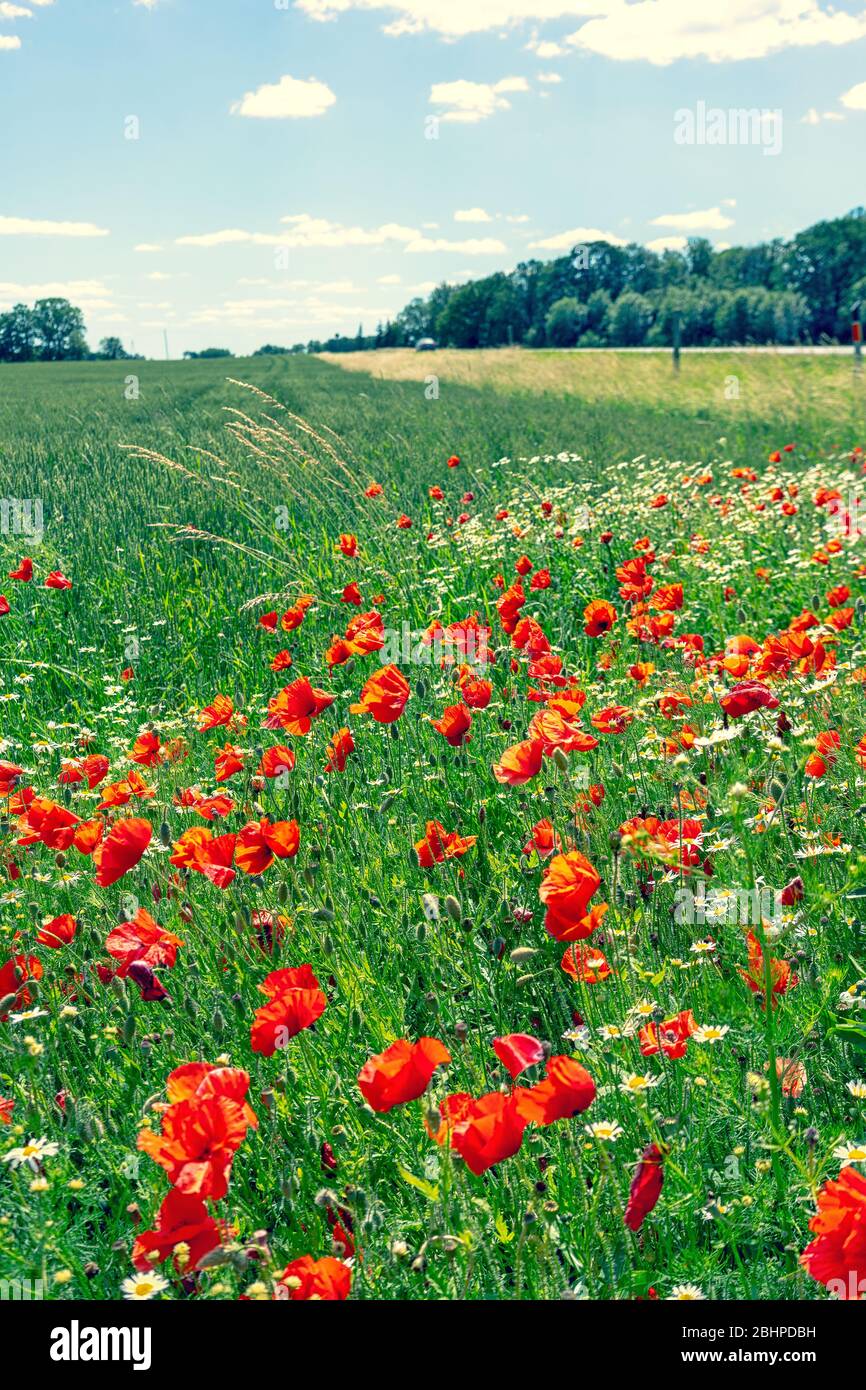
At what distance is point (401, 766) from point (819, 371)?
78.0ft

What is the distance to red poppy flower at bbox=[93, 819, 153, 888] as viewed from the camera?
225 cm

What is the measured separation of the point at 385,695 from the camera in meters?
2.67

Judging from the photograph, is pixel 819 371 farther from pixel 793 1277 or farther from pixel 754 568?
pixel 793 1277

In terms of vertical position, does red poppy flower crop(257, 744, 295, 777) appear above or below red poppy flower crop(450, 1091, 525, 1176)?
above

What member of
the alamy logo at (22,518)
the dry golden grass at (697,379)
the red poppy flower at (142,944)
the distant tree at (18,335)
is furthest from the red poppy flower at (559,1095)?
the distant tree at (18,335)

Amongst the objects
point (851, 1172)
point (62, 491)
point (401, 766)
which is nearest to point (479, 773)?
point (401, 766)

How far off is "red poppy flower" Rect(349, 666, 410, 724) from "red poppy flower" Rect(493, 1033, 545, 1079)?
4.14 ft

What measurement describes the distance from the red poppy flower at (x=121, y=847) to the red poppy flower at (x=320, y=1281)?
116cm

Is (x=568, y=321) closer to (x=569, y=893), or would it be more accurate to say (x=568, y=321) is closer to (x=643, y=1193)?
(x=569, y=893)

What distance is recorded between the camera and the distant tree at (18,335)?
8197cm

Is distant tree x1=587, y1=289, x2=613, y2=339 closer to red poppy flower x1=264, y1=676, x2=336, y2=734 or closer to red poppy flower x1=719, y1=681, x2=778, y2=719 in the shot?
red poppy flower x1=264, y1=676, x2=336, y2=734

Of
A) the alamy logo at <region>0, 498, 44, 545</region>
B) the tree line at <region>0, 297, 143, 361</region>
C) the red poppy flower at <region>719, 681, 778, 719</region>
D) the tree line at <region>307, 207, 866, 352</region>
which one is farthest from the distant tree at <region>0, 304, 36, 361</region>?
the red poppy flower at <region>719, 681, 778, 719</region>
